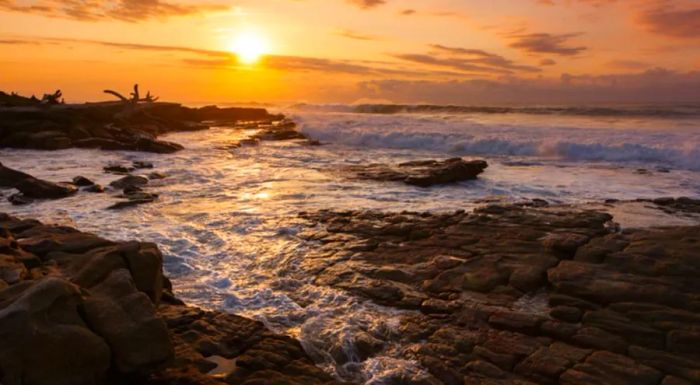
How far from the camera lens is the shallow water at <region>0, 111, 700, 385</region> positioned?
23.0ft

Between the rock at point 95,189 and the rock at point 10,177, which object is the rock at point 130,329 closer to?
the rock at point 95,189

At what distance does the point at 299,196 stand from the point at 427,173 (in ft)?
14.3

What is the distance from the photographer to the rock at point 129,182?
51.2 feet

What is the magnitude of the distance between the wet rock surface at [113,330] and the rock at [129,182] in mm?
8699

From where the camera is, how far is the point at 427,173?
16703mm

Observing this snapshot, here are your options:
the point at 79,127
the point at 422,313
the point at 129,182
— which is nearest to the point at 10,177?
the point at 129,182

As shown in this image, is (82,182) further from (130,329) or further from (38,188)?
(130,329)

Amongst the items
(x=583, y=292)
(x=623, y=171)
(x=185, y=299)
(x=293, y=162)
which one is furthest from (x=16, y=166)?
(x=623, y=171)

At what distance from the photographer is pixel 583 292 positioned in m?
7.10

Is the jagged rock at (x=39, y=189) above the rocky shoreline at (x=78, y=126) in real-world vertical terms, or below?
below

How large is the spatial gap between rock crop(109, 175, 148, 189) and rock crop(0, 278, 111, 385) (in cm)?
1136

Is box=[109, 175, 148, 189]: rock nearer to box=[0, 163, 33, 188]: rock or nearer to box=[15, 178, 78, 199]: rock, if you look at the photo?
box=[15, 178, 78, 199]: rock

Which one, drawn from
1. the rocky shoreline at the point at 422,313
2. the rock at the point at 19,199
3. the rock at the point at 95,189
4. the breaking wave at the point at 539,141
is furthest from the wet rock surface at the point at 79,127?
the rocky shoreline at the point at 422,313

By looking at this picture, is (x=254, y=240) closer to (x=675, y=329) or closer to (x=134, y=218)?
(x=134, y=218)
